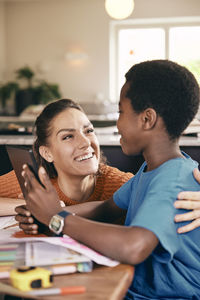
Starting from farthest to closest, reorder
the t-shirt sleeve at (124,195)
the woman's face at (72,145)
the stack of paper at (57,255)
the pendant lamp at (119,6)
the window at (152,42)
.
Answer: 1. the window at (152,42)
2. the pendant lamp at (119,6)
3. the woman's face at (72,145)
4. the t-shirt sleeve at (124,195)
5. the stack of paper at (57,255)

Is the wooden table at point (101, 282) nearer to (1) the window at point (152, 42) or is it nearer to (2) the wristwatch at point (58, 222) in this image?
(2) the wristwatch at point (58, 222)

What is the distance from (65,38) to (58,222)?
8522 mm

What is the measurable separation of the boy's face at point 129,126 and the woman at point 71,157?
19.9 inches

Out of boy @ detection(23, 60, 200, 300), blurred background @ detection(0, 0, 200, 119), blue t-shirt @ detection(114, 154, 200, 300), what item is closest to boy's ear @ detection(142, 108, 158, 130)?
boy @ detection(23, 60, 200, 300)

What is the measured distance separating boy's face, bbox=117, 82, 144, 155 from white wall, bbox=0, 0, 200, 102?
7.81m

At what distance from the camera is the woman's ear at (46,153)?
1.77 meters

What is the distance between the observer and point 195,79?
1128mm

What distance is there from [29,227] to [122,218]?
43cm

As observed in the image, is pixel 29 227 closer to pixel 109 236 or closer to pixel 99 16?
pixel 109 236

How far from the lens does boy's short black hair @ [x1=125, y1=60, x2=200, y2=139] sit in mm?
1074

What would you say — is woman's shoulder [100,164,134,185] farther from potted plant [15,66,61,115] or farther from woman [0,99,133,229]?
potted plant [15,66,61,115]

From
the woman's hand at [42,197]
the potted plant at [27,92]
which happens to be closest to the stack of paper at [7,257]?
the woman's hand at [42,197]

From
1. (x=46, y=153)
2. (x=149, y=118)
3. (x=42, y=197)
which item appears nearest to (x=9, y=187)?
(x=46, y=153)

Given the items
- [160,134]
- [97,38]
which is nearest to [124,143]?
[160,134]
